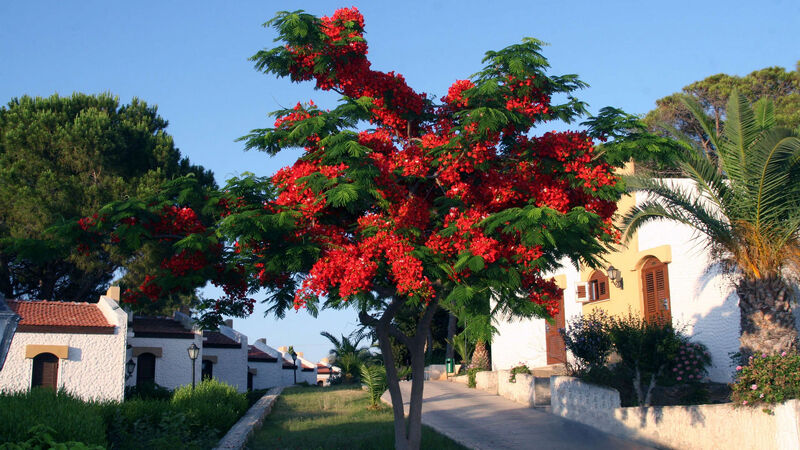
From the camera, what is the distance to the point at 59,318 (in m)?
24.0

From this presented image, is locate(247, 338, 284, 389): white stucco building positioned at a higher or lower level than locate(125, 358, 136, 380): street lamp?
lower

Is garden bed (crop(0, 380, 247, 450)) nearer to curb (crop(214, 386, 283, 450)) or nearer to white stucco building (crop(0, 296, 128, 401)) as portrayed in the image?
curb (crop(214, 386, 283, 450))

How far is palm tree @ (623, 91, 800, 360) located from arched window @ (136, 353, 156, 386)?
22.4 meters

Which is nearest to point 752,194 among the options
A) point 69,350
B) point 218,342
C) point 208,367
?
point 69,350

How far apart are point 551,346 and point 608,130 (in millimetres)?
15435

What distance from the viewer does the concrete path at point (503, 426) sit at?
1354cm

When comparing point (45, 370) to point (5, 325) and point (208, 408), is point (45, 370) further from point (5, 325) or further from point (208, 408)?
point (5, 325)

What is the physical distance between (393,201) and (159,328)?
2281 centimetres

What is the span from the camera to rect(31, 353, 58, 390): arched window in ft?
76.6

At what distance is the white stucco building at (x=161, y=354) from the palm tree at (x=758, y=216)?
21.0 m

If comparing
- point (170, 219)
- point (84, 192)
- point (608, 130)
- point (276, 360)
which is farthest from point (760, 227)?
point (276, 360)

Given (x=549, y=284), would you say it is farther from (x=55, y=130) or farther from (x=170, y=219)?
(x=55, y=130)

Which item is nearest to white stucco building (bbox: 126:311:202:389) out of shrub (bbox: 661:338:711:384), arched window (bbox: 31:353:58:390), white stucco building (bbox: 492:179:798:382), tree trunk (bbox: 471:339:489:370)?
arched window (bbox: 31:353:58:390)

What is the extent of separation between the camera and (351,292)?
812cm
